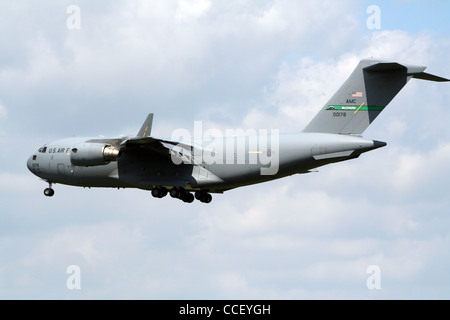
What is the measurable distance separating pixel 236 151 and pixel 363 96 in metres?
4.17

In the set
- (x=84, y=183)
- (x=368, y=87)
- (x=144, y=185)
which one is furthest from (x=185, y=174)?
(x=368, y=87)

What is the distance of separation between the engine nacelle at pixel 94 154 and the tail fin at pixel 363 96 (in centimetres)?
609

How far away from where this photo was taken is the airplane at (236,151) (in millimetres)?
23984

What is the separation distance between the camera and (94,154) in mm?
25344

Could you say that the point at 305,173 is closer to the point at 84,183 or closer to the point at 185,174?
the point at 185,174

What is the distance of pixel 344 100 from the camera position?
24641 millimetres

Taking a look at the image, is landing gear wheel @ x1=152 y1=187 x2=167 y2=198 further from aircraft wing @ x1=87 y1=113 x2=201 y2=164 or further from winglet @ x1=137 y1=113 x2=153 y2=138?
winglet @ x1=137 y1=113 x2=153 y2=138

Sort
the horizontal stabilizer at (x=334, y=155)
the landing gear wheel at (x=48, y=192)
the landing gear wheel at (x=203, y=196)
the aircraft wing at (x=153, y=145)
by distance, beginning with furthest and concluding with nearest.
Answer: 1. the landing gear wheel at (x=48, y=192)
2. the landing gear wheel at (x=203, y=196)
3. the aircraft wing at (x=153, y=145)
4. the horizontal stabilizer at (x=334, y=155)

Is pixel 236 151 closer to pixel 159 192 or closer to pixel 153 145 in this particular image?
pixel 153 145

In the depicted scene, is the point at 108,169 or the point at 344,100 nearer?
the point at 344,100

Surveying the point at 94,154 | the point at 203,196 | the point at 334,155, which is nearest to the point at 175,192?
the point at 203,196

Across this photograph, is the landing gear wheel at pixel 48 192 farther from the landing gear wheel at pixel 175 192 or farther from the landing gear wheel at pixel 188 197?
the landing gear wheel at pixel 188 197

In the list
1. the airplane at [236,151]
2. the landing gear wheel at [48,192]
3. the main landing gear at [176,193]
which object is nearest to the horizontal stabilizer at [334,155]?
the airplane at [236,151]

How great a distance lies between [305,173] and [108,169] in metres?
6.47
